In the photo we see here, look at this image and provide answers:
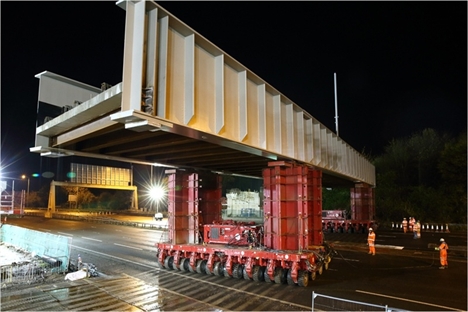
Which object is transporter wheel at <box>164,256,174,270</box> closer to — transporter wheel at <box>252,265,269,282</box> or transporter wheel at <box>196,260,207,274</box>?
transporter wheel at <box>196,260,207,274</box>

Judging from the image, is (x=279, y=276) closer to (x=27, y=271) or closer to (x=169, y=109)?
(x=169, y=109)

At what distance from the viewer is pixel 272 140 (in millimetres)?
11133

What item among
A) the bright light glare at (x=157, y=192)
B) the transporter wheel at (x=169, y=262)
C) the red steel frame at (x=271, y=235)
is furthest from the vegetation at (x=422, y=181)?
the transporter wheel at (x=169, y=262)

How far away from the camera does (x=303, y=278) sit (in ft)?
38.5

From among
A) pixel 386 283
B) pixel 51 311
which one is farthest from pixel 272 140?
pixel 51 311

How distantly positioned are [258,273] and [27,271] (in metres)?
8.42

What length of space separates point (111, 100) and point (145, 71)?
130cm

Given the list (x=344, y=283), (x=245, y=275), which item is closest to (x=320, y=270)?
(x=344, y=283)

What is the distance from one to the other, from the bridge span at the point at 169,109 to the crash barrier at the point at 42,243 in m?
4.83

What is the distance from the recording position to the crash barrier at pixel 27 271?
1173cm

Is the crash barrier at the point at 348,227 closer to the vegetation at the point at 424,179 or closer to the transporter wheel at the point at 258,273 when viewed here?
the vegetation at the point at 424,179

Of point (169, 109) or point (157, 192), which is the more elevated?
point (169, 109)

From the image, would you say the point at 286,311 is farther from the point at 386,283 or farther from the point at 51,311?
the point at 51,311

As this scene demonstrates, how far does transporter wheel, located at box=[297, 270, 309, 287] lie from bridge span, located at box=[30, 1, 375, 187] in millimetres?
4102
